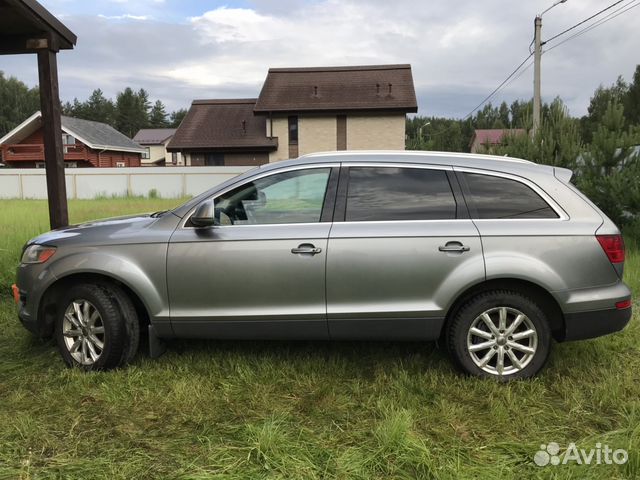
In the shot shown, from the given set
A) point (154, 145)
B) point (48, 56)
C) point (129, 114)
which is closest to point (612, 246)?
point (48, 56)

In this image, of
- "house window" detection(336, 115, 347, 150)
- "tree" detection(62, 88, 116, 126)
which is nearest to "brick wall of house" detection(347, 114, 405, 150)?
"house window" detection(336, 115, 347, 150)

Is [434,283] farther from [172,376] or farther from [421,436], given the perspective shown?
[172,376]

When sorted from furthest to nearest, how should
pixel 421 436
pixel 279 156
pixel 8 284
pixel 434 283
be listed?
1. pixel 279 156
2. pixel 8 284
3. pixel 434 283
4. pixel 421 436

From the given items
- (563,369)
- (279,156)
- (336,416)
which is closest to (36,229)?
(336,416)

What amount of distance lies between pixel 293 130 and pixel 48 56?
26201 mm

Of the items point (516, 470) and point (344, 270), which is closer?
point (516, 470)

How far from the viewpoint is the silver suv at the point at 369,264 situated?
3562 millimetres

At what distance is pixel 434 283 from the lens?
3.58m

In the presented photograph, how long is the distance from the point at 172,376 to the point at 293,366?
3.01ft

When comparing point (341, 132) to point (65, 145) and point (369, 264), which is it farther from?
point (369, 264)

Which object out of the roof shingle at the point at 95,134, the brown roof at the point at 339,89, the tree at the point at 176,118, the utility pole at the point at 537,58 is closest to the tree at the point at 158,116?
the tree at the point at 176,118

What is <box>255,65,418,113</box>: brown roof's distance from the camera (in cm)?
3031

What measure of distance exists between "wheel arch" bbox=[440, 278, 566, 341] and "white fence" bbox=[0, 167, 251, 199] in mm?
25334

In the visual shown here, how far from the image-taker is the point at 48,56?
589cm
